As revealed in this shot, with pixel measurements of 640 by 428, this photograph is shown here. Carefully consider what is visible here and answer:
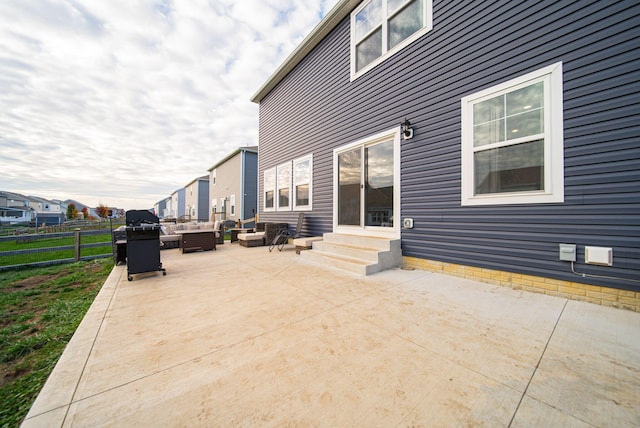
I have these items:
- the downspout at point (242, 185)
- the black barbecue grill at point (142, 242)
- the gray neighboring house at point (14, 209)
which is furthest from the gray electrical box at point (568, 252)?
the gray neighboring house at point (14, 209)

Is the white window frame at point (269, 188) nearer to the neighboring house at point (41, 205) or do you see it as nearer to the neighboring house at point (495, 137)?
the neighboring house at point (495, 137)

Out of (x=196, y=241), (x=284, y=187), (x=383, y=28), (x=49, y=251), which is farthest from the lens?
(x=284, y=187)

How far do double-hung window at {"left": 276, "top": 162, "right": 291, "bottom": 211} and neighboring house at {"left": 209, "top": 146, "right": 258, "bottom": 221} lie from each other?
5361 millimetres

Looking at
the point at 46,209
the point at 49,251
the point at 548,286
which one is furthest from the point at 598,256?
the point at 46,209

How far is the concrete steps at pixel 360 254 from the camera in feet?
12.6

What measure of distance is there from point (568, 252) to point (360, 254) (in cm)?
270

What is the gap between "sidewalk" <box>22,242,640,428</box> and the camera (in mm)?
1138

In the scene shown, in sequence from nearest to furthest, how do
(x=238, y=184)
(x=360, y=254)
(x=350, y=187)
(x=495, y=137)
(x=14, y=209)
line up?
(x=495, y=137) < (x=360, y=254) < (x=350, y=187) < (x=238, y=184) < (x=14, y=209)

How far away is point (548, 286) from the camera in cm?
278

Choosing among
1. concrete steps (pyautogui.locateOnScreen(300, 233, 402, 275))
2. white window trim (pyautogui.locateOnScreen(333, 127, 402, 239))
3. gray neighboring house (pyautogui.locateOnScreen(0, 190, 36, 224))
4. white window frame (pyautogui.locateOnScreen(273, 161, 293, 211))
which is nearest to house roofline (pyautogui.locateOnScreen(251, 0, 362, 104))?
white window frame (pyautogui.locateOnScreen(273, 161, 293, 211))

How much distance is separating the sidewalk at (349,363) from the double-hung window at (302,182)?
4337 millimetres

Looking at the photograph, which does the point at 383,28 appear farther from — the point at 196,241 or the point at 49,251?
the point at 49,251

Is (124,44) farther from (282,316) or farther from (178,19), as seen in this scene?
(282,316)

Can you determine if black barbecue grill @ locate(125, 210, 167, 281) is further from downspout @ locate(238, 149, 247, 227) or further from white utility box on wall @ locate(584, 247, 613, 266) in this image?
downspout @ locate(238, 149, 247, 227)
